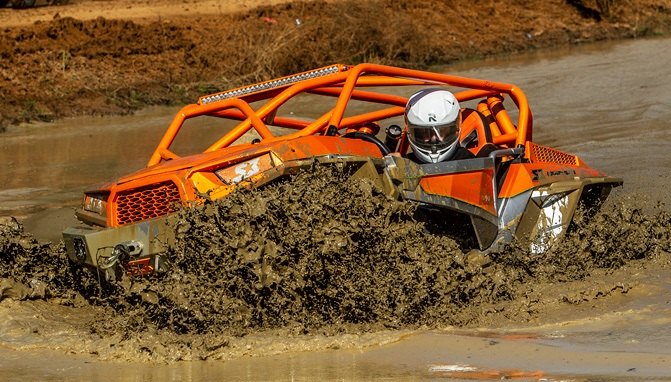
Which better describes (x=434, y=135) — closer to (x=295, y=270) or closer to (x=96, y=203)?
(x=295, y=270)

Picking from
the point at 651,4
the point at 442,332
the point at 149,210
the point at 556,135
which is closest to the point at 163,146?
the point at 149,210

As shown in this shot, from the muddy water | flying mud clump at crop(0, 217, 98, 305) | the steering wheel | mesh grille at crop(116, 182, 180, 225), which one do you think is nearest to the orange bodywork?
mesh grille at crop(116, 182, 180, 225)

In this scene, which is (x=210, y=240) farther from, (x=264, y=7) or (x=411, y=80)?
(x=264, y=7)

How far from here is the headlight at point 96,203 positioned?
816 centimetres

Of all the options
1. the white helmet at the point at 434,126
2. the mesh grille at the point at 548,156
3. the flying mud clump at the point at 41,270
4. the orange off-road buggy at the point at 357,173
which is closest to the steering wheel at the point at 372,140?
the orange off-road buggy at the point at 357,173

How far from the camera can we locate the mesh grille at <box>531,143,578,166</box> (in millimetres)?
9633

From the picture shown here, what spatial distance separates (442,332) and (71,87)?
15.2 m

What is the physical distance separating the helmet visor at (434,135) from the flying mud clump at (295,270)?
0.93 m

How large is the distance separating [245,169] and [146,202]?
2.21 feet

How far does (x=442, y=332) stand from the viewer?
735 centimetres

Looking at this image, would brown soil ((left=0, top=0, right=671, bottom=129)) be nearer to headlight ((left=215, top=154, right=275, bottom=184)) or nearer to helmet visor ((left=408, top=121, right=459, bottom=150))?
helmet visor ((left=408, top=121, right=459, bottom=150))

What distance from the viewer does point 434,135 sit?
8680 mm

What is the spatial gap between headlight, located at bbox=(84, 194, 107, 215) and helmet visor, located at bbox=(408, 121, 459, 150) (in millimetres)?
2165

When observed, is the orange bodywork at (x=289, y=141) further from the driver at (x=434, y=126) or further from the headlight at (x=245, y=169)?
the driver at (x=434, y=126)
